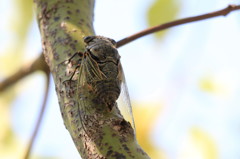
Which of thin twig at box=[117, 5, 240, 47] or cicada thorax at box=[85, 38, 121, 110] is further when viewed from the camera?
thin twig at box=[117, 5, 240, 47]

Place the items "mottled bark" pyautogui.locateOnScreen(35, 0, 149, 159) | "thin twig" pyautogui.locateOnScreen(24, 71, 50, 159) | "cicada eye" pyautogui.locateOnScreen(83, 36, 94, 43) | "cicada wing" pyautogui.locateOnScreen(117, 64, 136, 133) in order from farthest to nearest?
"thin twig" pyautogui.locateOnScreen(24, 71, 50, 159) → "cicada wing" pyautogui.locateOnScreen(117, 64, 136, 133) → "cicada eye" pyautogui.locateOnScreen(83, 36, 94, 43) → "mottled bark" pyautogui.locateOnScreen(35, 0, 149, 159)

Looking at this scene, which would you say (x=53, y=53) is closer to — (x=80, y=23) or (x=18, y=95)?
(x=80, y=23)

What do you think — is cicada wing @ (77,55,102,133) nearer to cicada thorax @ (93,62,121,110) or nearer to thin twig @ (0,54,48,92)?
cicada thorax @ (93,62,121,110)

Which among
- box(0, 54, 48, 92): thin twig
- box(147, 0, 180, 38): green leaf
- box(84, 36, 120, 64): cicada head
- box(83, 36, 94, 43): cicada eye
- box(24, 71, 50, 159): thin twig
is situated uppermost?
box(83, 36, 94, 43): cicada eye

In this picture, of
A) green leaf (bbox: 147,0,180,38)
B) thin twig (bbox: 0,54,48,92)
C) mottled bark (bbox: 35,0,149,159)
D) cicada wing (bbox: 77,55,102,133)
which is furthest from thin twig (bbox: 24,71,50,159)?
green leaf (bbox: 147,0,180,38)

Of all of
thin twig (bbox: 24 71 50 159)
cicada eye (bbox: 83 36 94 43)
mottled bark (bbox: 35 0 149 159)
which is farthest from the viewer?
thin twig (bbox: 24 71 50 159)

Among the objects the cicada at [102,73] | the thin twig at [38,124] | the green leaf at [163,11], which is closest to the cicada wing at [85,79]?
the cicada at [102,73]

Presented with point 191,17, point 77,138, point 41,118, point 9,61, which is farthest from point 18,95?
point 77,138

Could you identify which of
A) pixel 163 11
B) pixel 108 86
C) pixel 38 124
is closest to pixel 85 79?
pixel 108 86

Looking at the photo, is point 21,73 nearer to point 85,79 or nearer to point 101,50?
point 101,50
